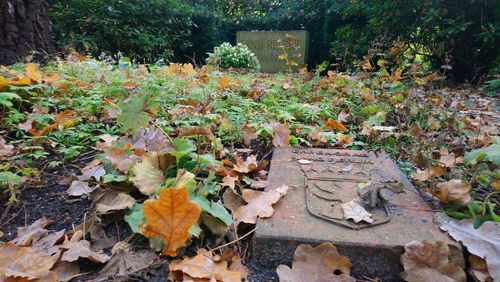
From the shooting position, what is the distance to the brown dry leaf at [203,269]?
0.98 m

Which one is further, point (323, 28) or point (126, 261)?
point (323, 28)

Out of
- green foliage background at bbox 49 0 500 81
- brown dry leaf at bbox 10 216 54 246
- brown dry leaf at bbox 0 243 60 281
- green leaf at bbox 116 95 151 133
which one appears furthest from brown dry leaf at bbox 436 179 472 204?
green foliage background at bbox 49 0 500 81

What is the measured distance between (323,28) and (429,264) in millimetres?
10136

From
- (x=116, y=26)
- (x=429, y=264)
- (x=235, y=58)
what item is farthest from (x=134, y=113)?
(x=116, y=26)

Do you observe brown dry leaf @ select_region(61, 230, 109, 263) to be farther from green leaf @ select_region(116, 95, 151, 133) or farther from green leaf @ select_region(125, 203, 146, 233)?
green leaf @ select_region(116, 95, 151, 133)

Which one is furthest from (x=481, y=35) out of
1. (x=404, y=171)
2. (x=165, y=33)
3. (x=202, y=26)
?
(x=202, y=26)

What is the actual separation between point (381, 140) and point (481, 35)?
159 inches

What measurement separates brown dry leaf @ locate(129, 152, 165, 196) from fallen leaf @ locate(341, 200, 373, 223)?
0.68 metres

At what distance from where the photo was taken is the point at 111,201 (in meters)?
1.29

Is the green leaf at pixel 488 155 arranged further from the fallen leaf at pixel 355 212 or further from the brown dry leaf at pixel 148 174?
the brown dry leaf at pixel 148 174

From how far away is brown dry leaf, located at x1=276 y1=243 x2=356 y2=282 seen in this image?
103 cm

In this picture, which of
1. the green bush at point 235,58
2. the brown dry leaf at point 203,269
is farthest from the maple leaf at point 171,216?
the green bush at point 235,58

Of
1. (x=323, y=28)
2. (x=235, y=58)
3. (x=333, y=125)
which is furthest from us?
(x=323, y=28)

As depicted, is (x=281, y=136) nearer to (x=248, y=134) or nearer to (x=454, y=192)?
(x=248, y=134)
